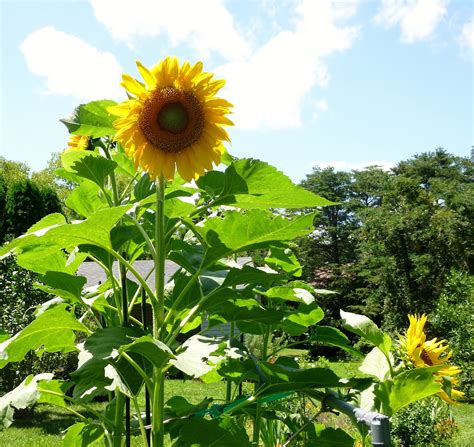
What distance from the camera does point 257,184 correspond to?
3.73ft

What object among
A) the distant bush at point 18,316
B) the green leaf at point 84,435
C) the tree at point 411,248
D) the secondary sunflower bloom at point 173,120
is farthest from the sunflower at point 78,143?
the tree at point 411,248

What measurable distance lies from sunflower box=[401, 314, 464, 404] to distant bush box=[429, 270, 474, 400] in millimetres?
9021

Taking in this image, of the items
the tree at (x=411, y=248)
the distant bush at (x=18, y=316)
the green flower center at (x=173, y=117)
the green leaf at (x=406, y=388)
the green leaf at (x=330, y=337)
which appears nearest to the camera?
the green leaf at (x=406, y=388)

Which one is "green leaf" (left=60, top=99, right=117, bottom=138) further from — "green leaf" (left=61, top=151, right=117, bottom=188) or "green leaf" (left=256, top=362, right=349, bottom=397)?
"green leaf" (left=256, top=362, right=349, bottom=397)

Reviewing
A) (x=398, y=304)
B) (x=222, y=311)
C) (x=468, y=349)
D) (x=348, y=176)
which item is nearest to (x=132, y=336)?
(x=222, y=311)

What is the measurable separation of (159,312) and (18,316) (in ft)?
25.1

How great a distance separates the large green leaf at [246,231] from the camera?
3.67ft

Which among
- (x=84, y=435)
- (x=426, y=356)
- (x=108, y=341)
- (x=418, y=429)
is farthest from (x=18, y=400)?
(x=418, y=429)

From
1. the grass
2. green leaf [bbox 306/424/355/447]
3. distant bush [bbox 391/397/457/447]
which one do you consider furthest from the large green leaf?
distant bush [bbox 391/397/457/447]

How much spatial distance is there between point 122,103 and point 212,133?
0.60ft

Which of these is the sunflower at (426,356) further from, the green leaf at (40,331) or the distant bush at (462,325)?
the distant bush at (462,325)

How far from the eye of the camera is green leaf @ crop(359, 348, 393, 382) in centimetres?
121

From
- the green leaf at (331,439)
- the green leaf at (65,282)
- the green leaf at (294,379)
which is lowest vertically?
the green leaf at (331,439)

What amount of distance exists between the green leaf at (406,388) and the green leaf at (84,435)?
2.21ft
